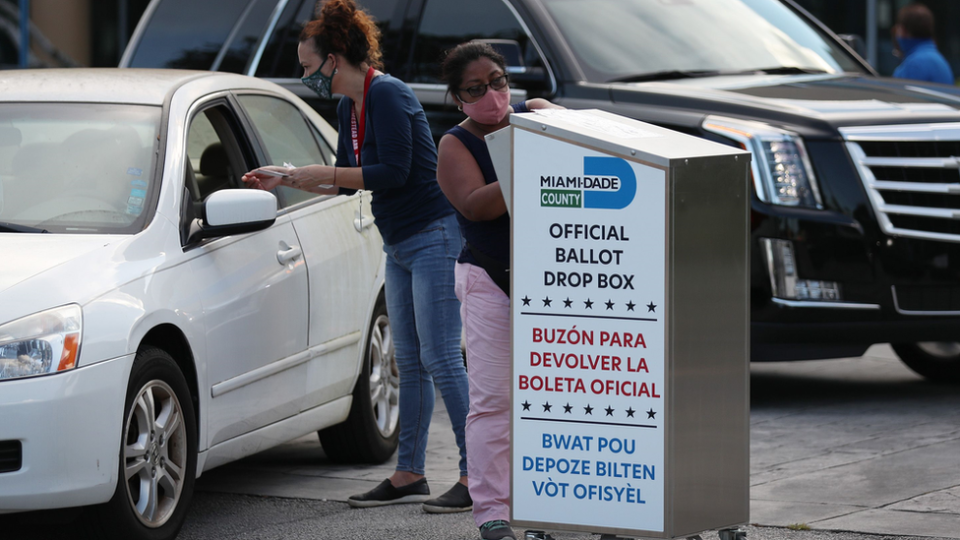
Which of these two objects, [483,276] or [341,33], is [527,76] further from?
[483,276]

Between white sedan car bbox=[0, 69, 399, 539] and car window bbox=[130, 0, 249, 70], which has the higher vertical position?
car window bbox=[130, 0, 249, 70]

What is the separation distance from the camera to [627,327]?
397cm

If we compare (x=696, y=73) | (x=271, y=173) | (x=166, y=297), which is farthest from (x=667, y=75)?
(x=166, y=297)

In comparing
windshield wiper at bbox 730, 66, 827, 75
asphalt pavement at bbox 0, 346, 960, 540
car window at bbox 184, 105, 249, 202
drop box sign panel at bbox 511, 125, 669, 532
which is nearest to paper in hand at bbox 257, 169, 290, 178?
car window at bbox 184, 105, 249, 202

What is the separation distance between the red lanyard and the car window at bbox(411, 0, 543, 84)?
100 inches

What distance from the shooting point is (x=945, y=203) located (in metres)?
6.95

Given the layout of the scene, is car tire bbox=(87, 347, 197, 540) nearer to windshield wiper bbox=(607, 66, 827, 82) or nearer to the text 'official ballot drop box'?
the text 'official ballot drop box'

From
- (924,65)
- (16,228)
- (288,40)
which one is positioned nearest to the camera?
(16,228)

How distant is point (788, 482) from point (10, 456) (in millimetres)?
2929

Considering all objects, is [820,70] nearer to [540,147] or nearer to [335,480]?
[335,480]

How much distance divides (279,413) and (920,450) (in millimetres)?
2652

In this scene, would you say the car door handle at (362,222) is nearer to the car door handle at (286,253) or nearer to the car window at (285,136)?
the car window at (285,136)

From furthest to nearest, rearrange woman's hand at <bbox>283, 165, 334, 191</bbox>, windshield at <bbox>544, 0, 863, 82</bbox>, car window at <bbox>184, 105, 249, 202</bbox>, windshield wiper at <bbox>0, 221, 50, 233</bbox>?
windshield at <bbox>544, 0, 863, 82</bbox> < car window at <bbox>184, 105, 249, 202</bbox> < woman's hand at <bbox>283, 165, 334, 191</bbox> < windshield wiper at <bbox>0, 221, 50, 233</bbox>

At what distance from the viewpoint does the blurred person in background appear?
9727 millimetres
